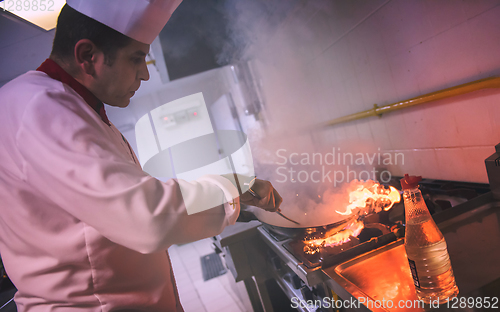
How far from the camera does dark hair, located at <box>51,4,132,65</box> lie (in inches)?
28.5

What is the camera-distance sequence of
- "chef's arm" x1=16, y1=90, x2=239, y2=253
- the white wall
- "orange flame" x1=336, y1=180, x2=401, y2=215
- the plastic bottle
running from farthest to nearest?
1. the white wall
2. "orange flame" x1=336, y1=180, x2=401, y2=215
3. the plastic bottle
4. "chef's arm" x1=16, y1=90, x2=239, y2=253

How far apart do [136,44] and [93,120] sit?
0.25 m

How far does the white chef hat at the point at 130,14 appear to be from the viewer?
0.74 metres

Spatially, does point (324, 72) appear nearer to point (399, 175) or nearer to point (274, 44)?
point (274, 44)

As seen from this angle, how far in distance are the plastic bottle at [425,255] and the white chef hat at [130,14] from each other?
83 cm

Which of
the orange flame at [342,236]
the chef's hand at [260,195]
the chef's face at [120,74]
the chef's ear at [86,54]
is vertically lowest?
the orange flame at [342,236]

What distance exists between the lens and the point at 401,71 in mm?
1603

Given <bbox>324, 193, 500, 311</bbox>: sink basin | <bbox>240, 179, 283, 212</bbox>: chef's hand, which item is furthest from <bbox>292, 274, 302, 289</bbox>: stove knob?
<bbox>240, 179, 283, 212</bbox>: chef's hand

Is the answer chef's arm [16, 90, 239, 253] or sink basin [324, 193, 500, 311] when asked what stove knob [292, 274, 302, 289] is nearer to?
sink basin [324, 193, 500, 311]

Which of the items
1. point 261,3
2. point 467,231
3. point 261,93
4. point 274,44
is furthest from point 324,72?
point 467,231

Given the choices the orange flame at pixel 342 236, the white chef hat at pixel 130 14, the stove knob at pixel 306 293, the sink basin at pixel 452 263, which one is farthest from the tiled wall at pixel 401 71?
the white chef hat at pixel 130 14

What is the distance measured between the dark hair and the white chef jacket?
108 mm

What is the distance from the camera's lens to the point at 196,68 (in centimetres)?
218

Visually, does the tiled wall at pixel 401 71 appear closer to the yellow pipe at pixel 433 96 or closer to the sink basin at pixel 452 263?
the yellow pipe at pixel 433 96
